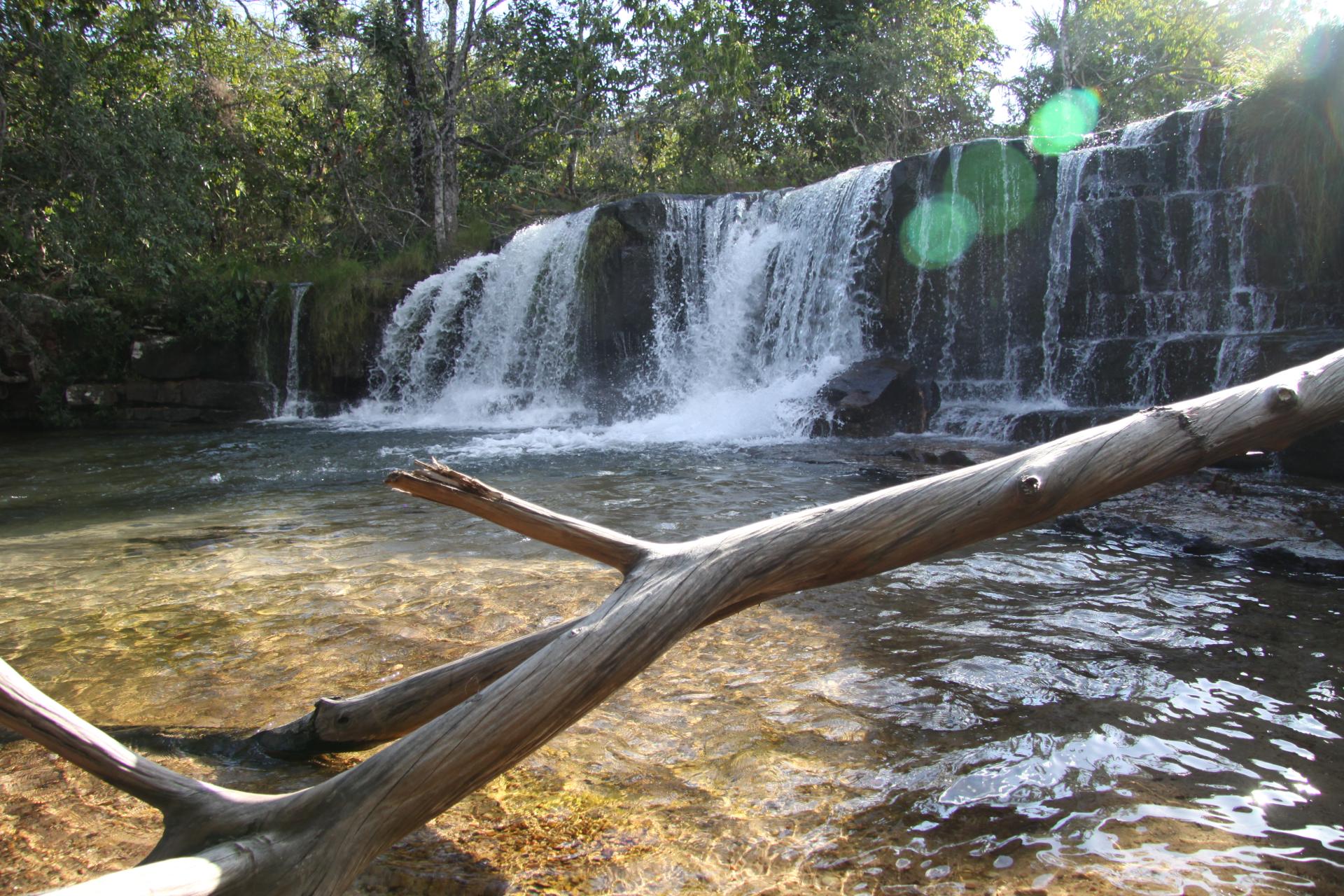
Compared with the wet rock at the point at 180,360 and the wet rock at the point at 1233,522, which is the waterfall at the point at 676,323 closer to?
the wet rock at the point at 180,360

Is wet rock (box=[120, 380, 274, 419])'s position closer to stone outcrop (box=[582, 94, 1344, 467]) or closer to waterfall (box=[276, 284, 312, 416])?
waterfall (box=[276, 284, 312, 416])

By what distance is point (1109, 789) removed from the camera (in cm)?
218

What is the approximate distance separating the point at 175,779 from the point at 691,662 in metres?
1.84

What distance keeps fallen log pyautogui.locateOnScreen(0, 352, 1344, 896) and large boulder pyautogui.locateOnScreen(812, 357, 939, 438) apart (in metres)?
8.22

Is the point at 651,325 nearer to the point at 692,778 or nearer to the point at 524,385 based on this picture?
the point at 524,385

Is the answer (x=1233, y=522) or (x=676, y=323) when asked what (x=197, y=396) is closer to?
(x=676, y=323)

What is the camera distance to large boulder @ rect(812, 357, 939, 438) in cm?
1052

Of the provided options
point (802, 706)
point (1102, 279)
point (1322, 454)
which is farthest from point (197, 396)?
point (1322, 454)

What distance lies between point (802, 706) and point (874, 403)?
8176mm

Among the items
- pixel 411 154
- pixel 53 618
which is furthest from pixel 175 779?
pixel 411 154

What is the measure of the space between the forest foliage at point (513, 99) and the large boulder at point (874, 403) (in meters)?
8.67

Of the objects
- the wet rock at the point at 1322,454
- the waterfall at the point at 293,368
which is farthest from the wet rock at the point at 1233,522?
the waterfall at the point at 293,368

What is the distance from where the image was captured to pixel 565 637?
175 centimetres

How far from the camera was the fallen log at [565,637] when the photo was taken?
154cm
